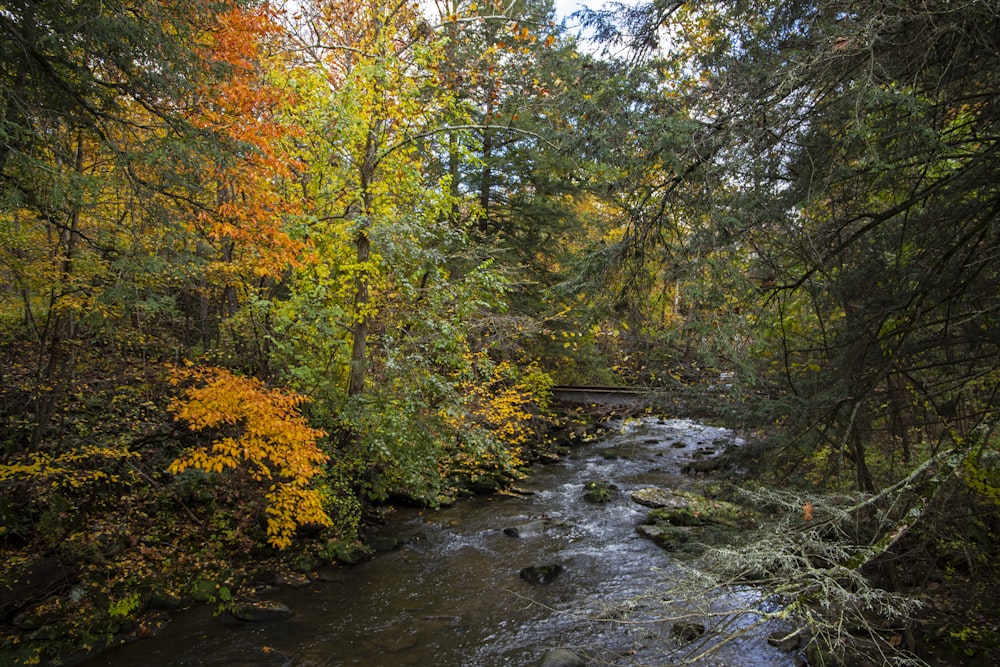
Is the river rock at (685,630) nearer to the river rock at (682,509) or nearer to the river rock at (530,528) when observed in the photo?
the river rock at (682,509)

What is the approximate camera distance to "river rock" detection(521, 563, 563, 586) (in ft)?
26.3

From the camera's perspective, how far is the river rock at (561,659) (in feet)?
19.2

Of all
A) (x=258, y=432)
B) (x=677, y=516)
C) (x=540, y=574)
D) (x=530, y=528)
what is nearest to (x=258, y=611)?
(x=258, y=432)

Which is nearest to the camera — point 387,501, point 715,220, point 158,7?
point 715,220

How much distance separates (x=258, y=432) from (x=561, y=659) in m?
4.40

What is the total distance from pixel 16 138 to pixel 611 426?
59.4 feet

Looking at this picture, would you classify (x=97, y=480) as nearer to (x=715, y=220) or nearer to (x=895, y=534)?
(x=715, y=220)

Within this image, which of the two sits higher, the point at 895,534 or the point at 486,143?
the point at 486,143

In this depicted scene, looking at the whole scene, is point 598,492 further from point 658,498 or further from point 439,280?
point 439,280

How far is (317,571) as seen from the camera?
26.9 ft

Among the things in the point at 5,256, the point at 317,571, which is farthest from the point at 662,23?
the point at 317,571

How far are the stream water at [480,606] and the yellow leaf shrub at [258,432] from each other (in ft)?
4.35

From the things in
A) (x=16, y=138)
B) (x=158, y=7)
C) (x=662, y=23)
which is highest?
(x=158, y=7)

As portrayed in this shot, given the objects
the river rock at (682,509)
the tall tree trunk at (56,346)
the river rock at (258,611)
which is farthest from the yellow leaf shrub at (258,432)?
the river rock at (682,509)
